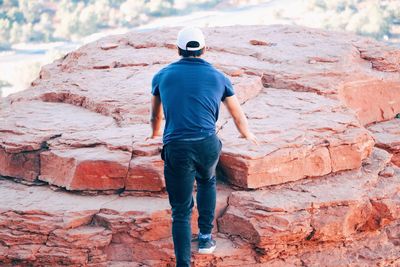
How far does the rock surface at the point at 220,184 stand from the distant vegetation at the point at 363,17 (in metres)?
23.2

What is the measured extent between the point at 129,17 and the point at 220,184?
1488 inches

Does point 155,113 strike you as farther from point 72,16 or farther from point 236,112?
point 72,16

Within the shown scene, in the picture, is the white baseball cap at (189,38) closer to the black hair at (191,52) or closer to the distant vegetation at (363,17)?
the black hair at (191,52)

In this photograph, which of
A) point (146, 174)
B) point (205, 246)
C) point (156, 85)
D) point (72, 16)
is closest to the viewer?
point (156, 85)

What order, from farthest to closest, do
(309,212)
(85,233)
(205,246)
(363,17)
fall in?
(363,17), (309,212), (85,233), (205,246)

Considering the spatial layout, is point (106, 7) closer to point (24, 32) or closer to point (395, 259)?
point (24, 32)

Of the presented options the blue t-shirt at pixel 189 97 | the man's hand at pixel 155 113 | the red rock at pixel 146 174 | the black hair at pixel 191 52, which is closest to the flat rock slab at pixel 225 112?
the red rock at pixel 146 174

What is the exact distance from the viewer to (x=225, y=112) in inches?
251

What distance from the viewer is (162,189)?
17.7 ft

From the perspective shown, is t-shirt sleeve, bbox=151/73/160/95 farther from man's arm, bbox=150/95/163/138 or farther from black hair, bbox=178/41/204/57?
black hair, bbox=178/41/204/57

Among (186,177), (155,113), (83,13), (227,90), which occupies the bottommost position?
(83,13)

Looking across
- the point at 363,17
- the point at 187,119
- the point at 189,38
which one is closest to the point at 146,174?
the point at 187,119

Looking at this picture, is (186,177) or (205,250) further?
(205,250)

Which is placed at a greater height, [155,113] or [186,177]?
[155,113]
